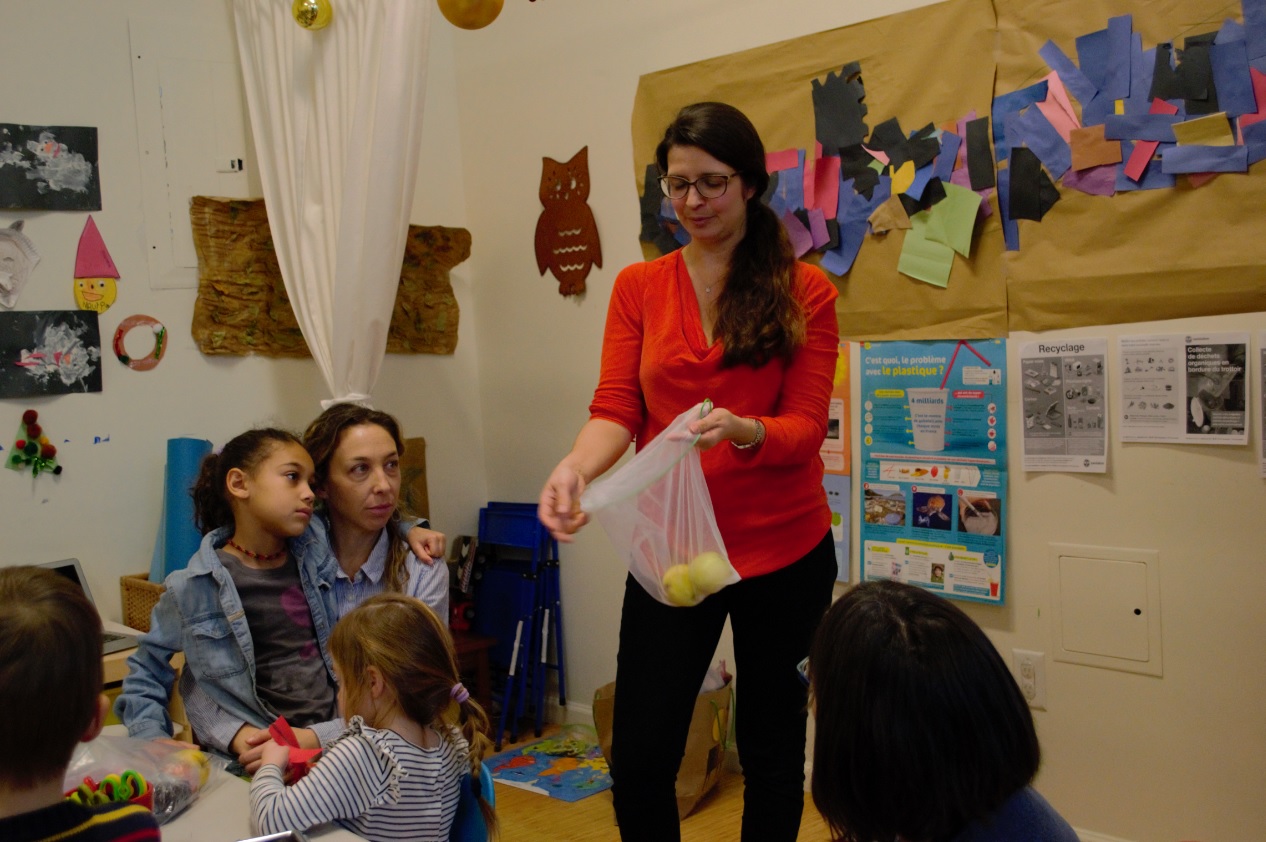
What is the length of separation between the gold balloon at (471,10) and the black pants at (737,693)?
1.57 m

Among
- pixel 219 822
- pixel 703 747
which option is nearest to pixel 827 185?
pixel 703 747

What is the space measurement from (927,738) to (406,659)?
2.77ft

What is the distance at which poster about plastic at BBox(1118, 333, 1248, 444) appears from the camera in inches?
90.3

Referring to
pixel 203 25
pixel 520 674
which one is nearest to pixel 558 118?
pixel 203 25

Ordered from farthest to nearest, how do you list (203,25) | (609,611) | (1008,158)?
1. (609,611)
2. (203,25)
3. (1008,158)

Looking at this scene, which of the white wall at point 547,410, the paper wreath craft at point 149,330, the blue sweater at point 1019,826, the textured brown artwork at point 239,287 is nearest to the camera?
the blue sweater at point 1019,826

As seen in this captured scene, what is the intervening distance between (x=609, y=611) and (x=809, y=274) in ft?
6.47

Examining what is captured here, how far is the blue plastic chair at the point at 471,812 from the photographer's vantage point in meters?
1.62

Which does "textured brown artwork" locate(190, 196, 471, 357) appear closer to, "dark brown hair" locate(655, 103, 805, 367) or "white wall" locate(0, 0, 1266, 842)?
"white wall" locate(0, 0, 1266, 842)

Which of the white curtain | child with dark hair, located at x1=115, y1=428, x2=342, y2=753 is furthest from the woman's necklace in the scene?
the white curtain

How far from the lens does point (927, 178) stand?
2688mm

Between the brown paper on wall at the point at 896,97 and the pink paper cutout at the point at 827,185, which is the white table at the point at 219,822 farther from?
the pink paper cutout at the point at 827,185

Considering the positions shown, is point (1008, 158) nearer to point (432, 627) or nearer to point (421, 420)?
point (432, 627)

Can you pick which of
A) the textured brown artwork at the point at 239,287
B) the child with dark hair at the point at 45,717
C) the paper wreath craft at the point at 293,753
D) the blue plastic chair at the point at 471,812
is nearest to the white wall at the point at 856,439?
the textured brown artwork at the point at 239,287
